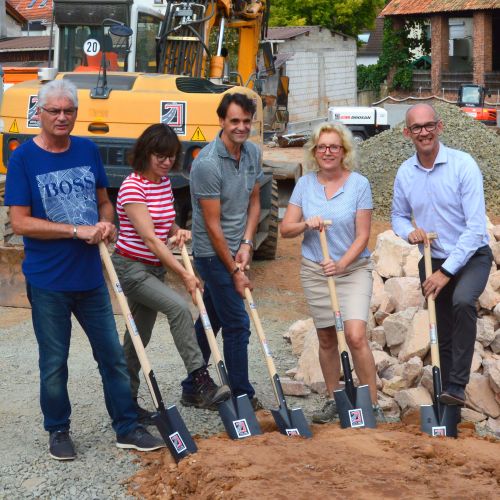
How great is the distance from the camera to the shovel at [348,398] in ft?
19.7

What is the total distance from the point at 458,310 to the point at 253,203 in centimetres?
146

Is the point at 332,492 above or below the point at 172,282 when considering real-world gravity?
below

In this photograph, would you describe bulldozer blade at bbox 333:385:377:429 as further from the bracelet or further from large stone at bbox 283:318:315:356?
large stone at bbox 283:318:315:356

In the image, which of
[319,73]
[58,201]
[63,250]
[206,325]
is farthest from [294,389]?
[319,73]

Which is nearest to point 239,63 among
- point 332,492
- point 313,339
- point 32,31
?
point 313,339

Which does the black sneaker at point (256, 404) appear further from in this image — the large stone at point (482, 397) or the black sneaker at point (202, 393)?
the large stone at point (482, 397)

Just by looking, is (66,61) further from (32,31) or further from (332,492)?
(32,31)

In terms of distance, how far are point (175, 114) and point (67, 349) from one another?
518 centimetres

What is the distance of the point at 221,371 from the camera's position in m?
6.12

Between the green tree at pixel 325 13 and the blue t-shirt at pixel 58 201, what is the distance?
44504 millimetres

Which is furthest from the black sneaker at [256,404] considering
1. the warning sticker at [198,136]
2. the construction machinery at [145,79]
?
the warning sticker at [198,136]

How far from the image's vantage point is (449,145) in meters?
17.7

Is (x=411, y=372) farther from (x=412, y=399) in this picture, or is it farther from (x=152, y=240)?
(x=152, y=240)

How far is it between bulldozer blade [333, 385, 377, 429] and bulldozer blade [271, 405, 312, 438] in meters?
0.23
